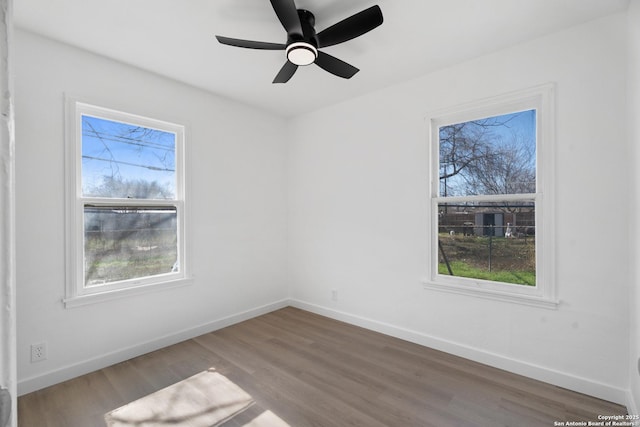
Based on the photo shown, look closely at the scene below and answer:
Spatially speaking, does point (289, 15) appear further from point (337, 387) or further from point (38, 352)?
Result: point (38, 352)

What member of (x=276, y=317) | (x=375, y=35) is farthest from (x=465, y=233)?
(x=276, y=317)

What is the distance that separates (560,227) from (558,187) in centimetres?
30

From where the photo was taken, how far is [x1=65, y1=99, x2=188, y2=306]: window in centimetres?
255

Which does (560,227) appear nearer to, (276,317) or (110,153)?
(276,317)

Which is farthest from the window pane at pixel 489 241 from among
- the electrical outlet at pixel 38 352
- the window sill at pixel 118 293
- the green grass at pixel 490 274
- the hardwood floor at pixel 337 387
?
the electrical outlet at pixel 38 352

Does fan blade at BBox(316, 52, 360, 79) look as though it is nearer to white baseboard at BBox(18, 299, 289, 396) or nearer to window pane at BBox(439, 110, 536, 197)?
window pane at BBox(439, 110, 536, 197)

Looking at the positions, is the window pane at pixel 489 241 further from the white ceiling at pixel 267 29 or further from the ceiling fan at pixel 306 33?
the ceiling fan at pixel 306 33

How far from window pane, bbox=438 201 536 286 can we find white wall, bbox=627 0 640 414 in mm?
615

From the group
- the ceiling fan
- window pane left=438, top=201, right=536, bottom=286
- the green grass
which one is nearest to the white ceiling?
the ceiling fan

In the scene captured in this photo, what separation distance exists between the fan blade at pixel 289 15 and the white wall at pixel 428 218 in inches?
62.5

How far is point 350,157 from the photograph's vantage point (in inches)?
143

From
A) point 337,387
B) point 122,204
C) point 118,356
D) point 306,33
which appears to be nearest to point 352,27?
point 306,33

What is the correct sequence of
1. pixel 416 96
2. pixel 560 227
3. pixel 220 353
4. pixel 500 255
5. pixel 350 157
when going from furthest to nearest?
pixel 350 157 < pixel 416 96 < pixel 220 353 < pixel 500 255 < pixel 560 227

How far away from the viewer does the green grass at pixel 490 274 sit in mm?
2574
